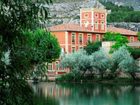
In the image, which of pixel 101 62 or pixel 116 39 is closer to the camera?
pixel 101 62

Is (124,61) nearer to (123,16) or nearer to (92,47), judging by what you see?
(92,47)

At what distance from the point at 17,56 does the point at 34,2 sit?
2.92 ft

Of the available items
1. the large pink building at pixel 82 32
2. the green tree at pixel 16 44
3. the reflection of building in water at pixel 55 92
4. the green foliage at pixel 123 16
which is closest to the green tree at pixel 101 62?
the large pink building at pixel 82 32

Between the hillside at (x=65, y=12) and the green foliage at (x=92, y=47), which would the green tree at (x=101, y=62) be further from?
the hillside at (x=65, y=12)

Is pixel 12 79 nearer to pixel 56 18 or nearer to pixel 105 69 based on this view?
pixel 105 69

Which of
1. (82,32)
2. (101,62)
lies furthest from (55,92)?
(82,32)

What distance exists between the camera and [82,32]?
229ft

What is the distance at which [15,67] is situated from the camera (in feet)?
28.7

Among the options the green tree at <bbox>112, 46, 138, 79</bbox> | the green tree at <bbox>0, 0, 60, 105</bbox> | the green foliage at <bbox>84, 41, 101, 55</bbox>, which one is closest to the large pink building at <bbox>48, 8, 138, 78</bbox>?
the green foliage at <bbox>84, 41, 101, 55</bbox>

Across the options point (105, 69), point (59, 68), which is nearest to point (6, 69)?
point (105, 69)

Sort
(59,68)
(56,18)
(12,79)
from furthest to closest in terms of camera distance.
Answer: (56,18) < (59,68) < (12,79)

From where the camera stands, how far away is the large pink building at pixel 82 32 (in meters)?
67.6

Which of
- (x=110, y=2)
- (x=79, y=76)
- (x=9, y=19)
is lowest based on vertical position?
(x=79, y=76)

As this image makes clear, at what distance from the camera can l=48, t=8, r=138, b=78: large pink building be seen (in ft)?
222
